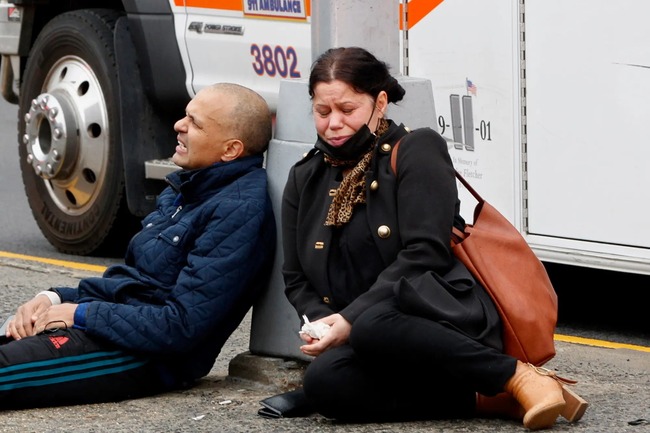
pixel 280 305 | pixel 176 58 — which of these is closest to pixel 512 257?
pixel 280 305

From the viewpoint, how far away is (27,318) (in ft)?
15.7

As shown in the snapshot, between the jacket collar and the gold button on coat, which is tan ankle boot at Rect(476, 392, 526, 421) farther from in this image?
the jacket collar

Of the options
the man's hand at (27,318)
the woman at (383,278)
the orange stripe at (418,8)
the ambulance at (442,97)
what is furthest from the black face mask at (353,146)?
the orange stripe at (418,8)

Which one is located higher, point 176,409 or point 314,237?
point 314,237

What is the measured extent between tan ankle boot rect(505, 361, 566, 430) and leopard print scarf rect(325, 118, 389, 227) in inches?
25.6

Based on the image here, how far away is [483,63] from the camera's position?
633 cm

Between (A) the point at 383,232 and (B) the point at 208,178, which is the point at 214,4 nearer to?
(B) the point at 208,178

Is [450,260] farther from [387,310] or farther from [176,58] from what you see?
[176,58]

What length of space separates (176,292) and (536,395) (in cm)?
115

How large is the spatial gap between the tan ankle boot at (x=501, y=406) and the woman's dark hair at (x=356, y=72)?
914mm

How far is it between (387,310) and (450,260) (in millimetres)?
248

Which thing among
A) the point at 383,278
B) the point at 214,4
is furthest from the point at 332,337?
the point at 214,4

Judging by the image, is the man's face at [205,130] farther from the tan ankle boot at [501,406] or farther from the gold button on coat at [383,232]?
the tan ankle boot at [501,406]

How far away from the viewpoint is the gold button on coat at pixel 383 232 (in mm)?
4348
